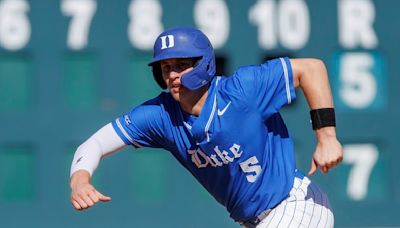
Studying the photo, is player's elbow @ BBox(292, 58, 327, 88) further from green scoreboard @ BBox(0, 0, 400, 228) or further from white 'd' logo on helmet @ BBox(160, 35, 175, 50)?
green scoreboard @ BBox(0, 0, 400, 228)

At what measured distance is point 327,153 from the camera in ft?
14.7

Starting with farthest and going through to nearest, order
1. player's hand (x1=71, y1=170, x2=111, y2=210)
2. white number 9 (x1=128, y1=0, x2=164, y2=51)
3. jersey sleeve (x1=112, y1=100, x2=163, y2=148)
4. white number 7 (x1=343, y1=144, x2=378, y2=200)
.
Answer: white number 7 (x1=343, y1=144, x2=378, y2=200) < white number 9 (x1=128, y1=0, x2=164, y2=51) < jersey sleeve (x1=112, y1=100, x2=163, y2=148) < player's hand (x1=71, y1=170, x2=111, y2=210)

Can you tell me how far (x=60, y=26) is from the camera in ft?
25.9

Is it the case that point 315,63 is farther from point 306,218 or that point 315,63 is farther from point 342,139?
point 342,139

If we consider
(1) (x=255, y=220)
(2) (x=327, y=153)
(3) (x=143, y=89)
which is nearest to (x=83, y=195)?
(1) (x=255, y=220)

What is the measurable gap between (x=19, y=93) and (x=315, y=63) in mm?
3602

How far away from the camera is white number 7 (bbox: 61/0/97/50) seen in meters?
7.88

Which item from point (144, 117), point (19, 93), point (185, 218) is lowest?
point (185, 218)

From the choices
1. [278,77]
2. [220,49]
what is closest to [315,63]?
[278,77]

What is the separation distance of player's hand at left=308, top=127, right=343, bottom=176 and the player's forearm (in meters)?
0.80

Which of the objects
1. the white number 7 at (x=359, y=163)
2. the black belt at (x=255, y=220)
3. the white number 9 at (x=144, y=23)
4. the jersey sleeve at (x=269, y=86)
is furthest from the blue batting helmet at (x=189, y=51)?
the white number 7 at (x=359, y=163)

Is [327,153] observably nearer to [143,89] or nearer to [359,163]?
[143,89]

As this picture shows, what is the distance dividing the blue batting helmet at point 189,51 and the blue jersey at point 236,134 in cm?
9

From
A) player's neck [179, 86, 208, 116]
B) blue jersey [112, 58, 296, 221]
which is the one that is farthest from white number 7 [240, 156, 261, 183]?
player's neck [179, 86, 208, 116]
